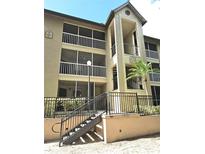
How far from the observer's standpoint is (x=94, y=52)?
1191 centimetres

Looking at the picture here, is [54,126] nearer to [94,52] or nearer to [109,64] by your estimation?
[109,64]

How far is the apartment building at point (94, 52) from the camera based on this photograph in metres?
10.3

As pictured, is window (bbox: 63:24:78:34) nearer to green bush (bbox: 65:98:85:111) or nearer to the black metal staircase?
green bush (bbox: 65:98:85:111)

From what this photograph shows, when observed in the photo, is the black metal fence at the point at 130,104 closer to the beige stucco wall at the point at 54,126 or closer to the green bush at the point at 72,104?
the beige stucco wall at the point at 54,126

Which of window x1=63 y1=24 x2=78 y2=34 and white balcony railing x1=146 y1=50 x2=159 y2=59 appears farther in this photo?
white balcony railing x1=146 y1=50 x2=159 y2=59

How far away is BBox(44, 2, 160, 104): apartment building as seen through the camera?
1029 cm

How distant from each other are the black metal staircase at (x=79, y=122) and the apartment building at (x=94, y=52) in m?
A: 2.67

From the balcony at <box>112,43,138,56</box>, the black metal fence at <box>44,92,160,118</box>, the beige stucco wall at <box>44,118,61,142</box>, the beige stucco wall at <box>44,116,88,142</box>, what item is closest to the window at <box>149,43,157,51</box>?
the balcony at <box>112,43,138,56</box>

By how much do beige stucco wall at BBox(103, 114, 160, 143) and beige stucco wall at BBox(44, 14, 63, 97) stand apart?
17.8ft

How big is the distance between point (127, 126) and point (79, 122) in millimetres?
2471

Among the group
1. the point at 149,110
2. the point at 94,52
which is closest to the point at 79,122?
the point at 149,110

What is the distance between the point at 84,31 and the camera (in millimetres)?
12609

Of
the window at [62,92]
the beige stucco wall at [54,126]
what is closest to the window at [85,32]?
the window at [62,92]
